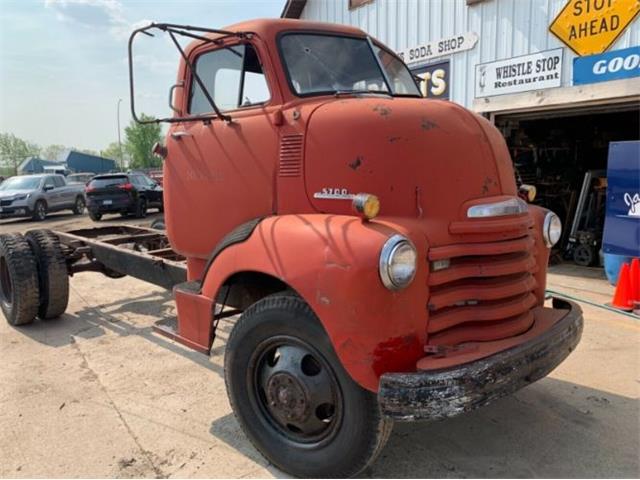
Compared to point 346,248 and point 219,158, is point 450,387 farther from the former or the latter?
point 219,158

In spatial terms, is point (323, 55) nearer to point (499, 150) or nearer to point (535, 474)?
point (499, 150)

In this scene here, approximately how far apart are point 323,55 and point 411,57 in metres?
7.07

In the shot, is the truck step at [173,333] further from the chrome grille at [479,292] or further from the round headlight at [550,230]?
the round headlight at [550,230]

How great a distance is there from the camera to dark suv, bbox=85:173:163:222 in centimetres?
1759

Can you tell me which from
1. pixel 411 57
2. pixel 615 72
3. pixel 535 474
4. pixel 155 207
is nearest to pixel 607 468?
pixel 535 474

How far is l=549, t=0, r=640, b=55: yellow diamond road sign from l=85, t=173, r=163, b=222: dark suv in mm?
14267

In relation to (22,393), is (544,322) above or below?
above

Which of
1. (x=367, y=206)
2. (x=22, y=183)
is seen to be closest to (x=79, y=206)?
(x=22, y=183)

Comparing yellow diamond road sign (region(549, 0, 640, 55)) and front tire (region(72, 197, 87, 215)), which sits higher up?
yellow diamond road sign (region(549, 0, 640, 55))

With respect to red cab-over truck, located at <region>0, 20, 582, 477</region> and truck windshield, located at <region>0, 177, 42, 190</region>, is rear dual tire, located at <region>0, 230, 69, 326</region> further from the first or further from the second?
truck windshield, located at <region>0, 177, 42, 190</region>

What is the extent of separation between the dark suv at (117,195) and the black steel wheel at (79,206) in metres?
3.21

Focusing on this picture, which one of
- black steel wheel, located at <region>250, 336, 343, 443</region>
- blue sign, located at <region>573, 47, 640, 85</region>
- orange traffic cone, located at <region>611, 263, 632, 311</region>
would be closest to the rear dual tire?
black steel wheel, located at <region>250, 336, 343, 443</region>

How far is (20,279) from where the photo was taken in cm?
557

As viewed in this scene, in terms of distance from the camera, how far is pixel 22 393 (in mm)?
4164
